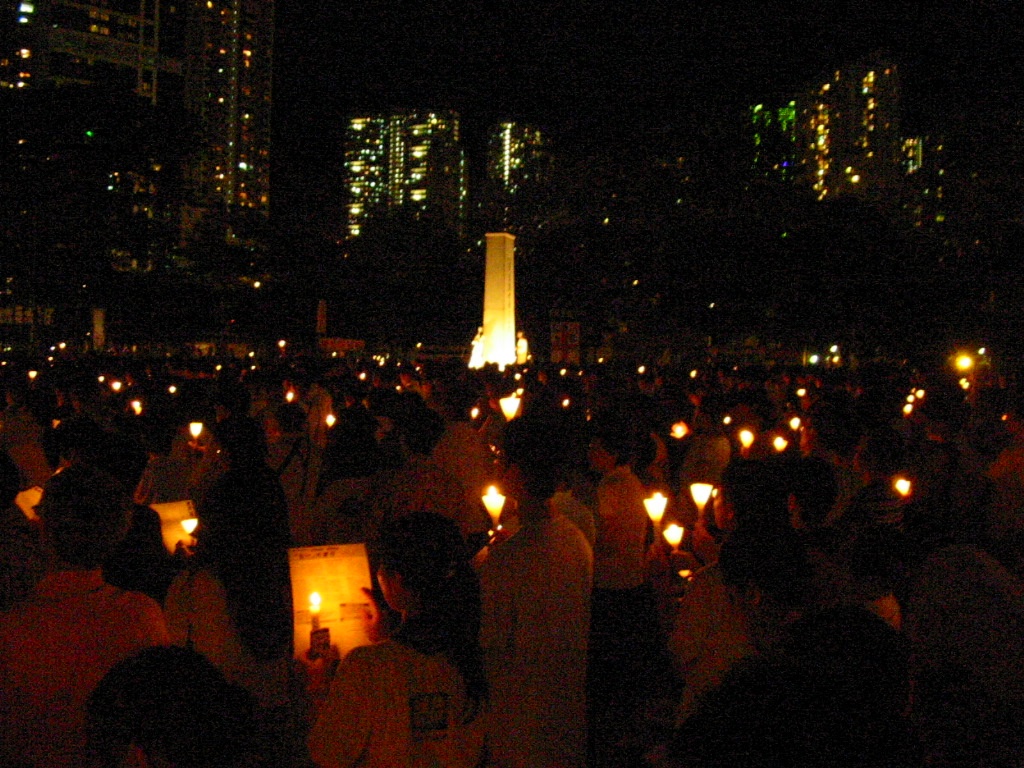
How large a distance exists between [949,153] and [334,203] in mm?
54119

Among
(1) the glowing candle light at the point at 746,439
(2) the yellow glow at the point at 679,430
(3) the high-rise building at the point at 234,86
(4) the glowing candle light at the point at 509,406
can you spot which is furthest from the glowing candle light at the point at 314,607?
(3) the high-rise building at the point at 234,86

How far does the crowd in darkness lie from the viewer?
183 cm

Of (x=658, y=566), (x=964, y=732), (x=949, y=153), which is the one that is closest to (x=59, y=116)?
(x=949, y=153)

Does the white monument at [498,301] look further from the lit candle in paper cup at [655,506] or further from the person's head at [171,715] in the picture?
the person's head at [171,715]

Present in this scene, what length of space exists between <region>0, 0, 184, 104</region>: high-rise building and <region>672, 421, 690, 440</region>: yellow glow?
8721 centimetres

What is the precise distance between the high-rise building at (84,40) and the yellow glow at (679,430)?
87.2 meters

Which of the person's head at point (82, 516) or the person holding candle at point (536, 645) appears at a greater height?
the person's head at point (82, 516)

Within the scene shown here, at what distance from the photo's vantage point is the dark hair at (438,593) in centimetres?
273

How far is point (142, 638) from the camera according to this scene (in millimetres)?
2875

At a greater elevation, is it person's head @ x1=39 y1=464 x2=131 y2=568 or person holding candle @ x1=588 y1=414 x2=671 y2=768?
person's head @ x1=39 y1=464 x2=131 y2=568

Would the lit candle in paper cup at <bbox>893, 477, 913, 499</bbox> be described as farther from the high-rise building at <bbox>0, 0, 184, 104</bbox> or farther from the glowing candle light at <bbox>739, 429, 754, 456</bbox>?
the high-rise building at <bbox>0, 0, 184, 104</bbox>

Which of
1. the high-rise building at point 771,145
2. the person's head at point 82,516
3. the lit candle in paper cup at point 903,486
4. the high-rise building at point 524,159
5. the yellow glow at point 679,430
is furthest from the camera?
the high-rise building at point 524,159

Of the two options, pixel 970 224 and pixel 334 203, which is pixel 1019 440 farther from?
pixel 334 203

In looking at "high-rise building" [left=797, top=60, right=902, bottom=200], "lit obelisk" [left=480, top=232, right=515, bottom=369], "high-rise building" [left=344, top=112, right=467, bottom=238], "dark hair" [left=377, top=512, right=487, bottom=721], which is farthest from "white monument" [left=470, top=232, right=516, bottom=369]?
"high-rise building" [left=344, top=112, right=467, bottom=238]
